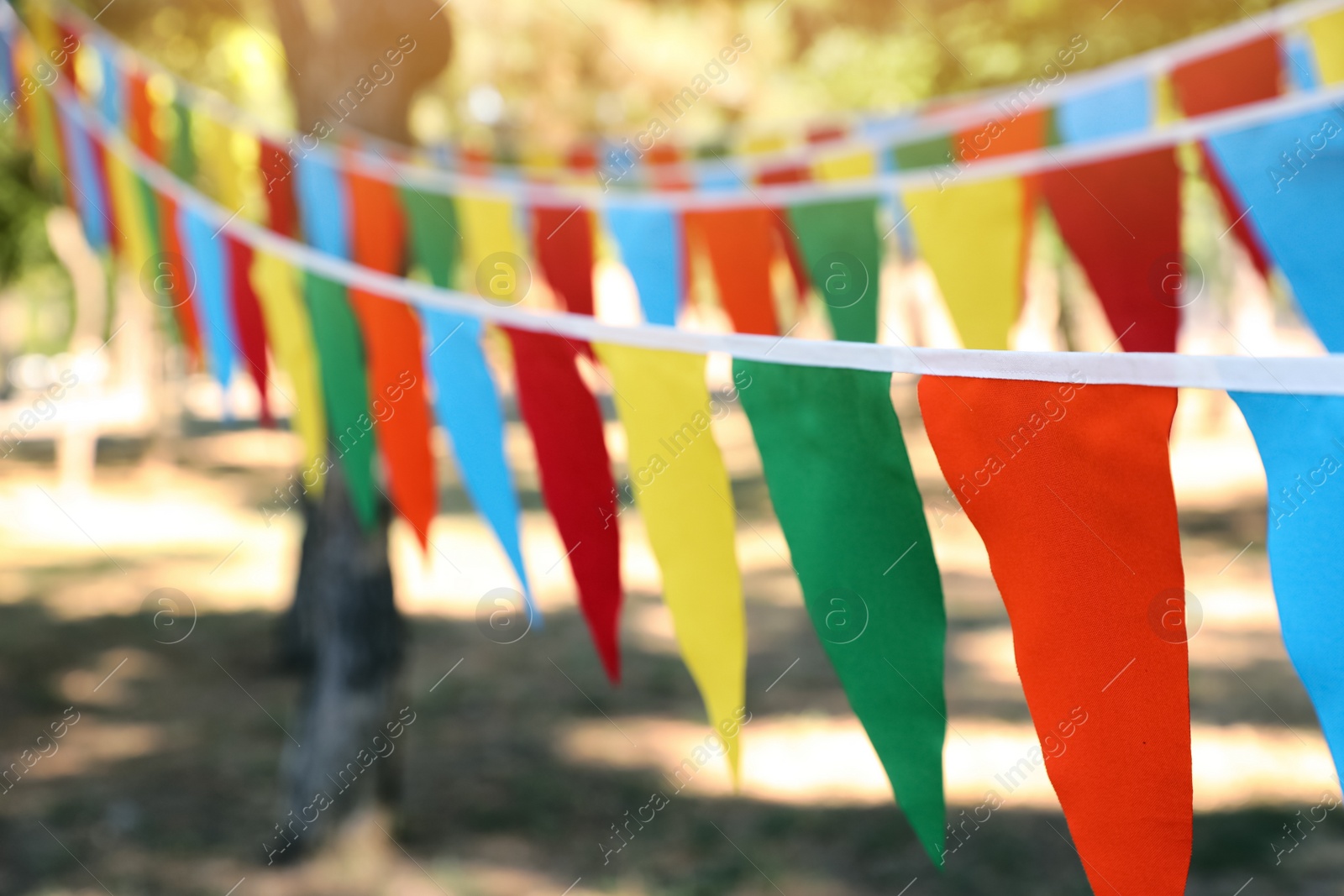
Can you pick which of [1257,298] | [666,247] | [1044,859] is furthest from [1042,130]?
[1257,298]

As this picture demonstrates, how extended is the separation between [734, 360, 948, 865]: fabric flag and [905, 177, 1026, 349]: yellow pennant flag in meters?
0.88

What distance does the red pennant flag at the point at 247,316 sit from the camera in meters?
2.17

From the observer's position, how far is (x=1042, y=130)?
2.15m

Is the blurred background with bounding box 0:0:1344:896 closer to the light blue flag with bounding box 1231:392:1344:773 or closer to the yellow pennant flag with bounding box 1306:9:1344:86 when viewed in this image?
the yellow pennant flag with bounding box 1306:9:1344:86

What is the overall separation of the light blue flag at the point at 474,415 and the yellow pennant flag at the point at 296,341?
0.49m

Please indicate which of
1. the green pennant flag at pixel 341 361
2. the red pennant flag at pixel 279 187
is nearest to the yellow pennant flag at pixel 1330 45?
the green pennant flag at pixel 341 361

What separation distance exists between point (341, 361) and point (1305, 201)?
143cm

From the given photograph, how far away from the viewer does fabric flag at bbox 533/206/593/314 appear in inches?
85.7

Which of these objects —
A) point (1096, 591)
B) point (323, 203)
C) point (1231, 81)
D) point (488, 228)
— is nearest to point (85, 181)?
point (323, 203)

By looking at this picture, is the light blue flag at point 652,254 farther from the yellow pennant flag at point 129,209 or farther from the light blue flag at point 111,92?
the light blue flag at point 111,92

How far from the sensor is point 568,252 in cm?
219

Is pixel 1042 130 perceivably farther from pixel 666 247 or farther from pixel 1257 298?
pixel 1257 298

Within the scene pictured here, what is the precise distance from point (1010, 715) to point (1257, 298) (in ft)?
24.0

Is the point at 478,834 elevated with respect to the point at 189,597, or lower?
elevated
